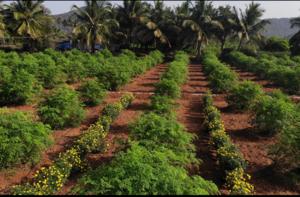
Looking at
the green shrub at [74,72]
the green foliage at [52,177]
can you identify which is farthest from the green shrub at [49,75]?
the green foliage at [52,177]

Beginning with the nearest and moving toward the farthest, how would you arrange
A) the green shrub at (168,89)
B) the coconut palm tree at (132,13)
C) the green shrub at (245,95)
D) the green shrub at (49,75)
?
the green shrub at (245,95), the green shrub at (168,89), the green shrub at (49,75), the coconut palm tree at (132,13)

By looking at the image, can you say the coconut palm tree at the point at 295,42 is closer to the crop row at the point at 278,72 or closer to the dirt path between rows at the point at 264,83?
the crop row at the point at 278,72

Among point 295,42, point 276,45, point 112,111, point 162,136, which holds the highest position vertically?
point 295,42

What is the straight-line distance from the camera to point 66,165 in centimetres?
837

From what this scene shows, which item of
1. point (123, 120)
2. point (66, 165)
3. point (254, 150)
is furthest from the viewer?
point (123, 120)

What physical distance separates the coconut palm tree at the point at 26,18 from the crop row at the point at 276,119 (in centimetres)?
2361

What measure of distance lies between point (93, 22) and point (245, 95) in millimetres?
22773

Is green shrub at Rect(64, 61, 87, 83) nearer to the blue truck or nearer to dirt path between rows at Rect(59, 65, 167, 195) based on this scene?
dirt path between rows at Rect(59, 65, 167, 195)

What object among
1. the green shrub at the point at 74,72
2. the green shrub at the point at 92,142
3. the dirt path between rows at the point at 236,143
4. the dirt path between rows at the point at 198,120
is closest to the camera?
the dirt path between rows at the point at 236,143

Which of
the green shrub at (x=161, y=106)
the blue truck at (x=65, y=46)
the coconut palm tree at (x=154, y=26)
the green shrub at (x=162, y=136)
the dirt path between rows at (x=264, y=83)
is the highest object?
the coconut palm tree at (x=154, y=26)

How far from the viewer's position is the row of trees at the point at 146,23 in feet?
113

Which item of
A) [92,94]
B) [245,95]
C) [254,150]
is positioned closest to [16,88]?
[92,94]

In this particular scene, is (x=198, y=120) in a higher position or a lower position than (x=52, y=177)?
lower

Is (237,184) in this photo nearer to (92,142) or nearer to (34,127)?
(92,142)
